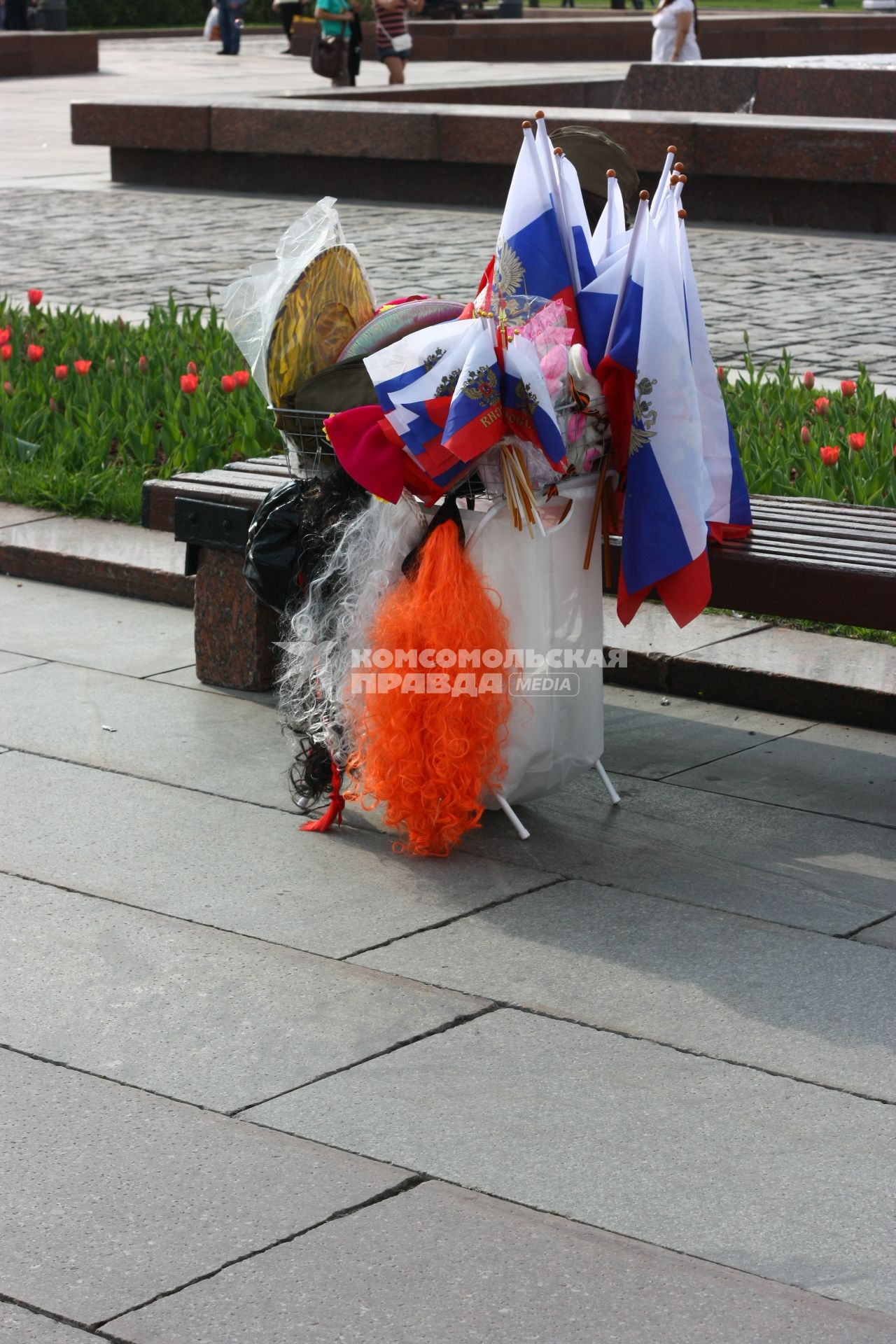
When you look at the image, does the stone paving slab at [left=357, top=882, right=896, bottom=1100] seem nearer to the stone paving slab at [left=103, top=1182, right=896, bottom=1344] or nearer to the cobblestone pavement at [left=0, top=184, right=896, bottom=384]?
the stone paving slab at [left=103, top=1182, right=896, bottom=1344]

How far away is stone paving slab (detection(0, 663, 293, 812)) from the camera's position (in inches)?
178

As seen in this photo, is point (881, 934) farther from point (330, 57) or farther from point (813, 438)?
point (330, 57)

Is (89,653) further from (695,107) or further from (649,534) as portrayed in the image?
(695,107)

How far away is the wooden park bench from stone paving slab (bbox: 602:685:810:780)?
44 centimetres

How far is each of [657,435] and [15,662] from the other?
2.30 metres

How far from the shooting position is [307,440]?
4.15 metres

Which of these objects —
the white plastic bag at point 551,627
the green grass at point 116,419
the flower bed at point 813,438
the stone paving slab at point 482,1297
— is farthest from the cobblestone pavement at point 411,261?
the stone paving slab at point 482,1297

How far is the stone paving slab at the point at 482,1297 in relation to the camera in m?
2.41

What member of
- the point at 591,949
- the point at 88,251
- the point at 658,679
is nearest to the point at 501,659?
the point at 591,949

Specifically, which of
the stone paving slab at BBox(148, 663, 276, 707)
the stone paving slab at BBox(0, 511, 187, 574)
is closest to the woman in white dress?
the stone paving slab at BBox(0, 511, 187, 574)

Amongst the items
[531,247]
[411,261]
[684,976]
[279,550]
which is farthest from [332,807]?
[411,261]

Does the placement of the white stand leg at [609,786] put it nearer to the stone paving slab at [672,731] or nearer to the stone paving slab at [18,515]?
the stone paving slab at [672,731]

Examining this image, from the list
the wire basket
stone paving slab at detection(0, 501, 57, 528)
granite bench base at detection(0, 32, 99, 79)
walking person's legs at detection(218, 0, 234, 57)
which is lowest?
stone paving slab at detection(0, 501, 57, 528)

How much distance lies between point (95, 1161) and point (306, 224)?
2245mm
